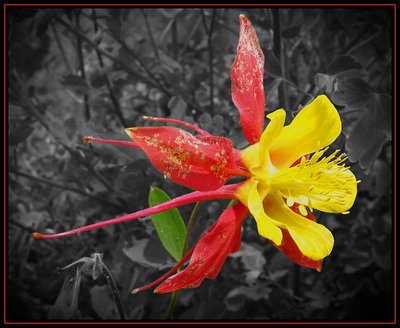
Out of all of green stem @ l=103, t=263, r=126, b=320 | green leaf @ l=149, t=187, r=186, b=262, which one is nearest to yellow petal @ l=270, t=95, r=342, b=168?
green leaf @ l=149, t=187, r=186, b=262

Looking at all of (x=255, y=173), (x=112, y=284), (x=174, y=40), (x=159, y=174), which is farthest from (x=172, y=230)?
(x=174, y=40)

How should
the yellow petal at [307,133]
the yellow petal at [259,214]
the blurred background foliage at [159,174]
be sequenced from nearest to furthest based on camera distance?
1. the yellow petal at [259,214]
2. the yellow petal at [307,133]
3. the blurred background foliage at [159,174]

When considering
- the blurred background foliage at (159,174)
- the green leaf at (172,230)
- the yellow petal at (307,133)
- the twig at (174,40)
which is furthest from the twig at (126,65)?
the yellow petal at (307,133)

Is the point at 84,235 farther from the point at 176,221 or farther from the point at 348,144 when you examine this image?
the point at 348,144

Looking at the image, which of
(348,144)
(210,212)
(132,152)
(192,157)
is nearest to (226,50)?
(210,212)

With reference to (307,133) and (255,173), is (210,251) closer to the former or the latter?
(255,173)

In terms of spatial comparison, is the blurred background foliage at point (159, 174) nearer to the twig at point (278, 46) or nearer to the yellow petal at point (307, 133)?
the twig at point (278, 46)

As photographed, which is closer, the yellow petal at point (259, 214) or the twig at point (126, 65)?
the yellow petal at point (259, 214)
